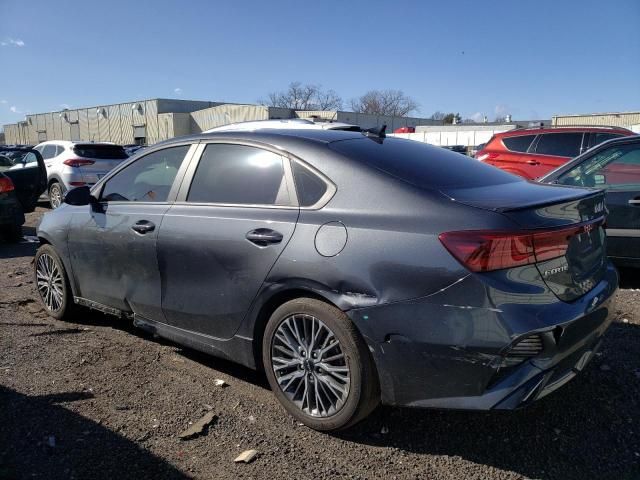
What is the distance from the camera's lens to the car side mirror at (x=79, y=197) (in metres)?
4.25

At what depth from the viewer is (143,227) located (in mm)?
3664

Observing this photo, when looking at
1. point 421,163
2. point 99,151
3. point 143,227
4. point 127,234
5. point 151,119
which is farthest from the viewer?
point 151,119

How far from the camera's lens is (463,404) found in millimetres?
2430

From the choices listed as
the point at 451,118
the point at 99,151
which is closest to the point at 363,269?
the point at 99,151

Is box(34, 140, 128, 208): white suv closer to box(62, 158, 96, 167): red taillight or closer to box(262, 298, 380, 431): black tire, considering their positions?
box(62, 158, 96, 167): red taillight

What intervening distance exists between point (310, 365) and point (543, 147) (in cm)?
751

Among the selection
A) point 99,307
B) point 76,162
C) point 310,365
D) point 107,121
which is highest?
point 107,121

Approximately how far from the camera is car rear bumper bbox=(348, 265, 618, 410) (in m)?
2.31

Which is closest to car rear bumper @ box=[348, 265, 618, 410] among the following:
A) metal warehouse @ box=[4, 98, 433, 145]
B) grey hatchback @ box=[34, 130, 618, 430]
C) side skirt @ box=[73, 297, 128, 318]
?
grey hatchback @ box=[34, 130, 618, 430]

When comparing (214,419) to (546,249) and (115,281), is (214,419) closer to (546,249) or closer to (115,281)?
(115,281)

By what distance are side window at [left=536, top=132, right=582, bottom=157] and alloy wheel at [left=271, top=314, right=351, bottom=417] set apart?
24.2 ft

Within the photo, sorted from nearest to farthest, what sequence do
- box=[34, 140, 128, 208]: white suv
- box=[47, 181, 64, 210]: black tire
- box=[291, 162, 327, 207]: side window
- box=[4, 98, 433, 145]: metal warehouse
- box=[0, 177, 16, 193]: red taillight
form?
box=[291, 162, 327, 207]: side window
box=[0, 177, 16, 193]: red taillight
box=[34, 140, 128, 208]: white suv
box=[47, 181, 64, 210]: black tire
box=[4, 98, 433, 145]: metal warehouse

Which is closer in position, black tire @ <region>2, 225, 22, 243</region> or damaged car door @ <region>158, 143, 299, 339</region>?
damaged car door @ <region>158, 143, 299, 339</region>

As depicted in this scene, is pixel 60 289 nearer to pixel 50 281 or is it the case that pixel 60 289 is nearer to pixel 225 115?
pixel 50 281
